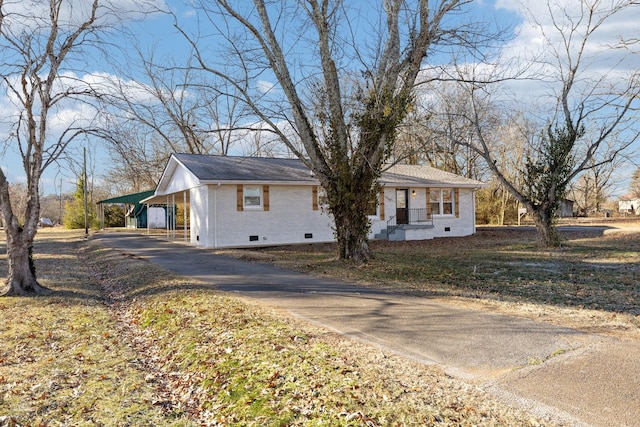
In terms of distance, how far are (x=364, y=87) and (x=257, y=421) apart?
32.5 ft

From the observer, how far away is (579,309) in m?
6.52

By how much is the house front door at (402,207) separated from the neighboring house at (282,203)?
5 centimetres

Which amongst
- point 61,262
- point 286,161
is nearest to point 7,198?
point 61,262

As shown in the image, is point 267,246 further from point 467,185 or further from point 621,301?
point 621,301

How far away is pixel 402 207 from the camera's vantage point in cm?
2316

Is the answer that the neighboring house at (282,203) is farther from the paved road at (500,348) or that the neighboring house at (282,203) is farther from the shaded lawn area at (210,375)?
the shaded lawn area at (210,375)

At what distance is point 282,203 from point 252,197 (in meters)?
1.37

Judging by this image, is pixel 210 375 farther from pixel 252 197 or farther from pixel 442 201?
pixel 442 201

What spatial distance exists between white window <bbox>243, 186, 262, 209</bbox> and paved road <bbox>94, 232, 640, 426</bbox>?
1074cm

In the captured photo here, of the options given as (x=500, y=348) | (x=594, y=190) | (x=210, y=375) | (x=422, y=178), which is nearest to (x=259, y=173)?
(x=422, y=178)

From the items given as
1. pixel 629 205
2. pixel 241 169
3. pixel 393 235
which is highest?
pixel 241 169

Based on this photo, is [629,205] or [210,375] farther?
[629,205]

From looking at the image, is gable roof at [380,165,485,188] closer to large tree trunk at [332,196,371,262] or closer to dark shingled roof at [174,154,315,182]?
dark shingled roof at [174,154,315,182]

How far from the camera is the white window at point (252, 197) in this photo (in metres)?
19.0
